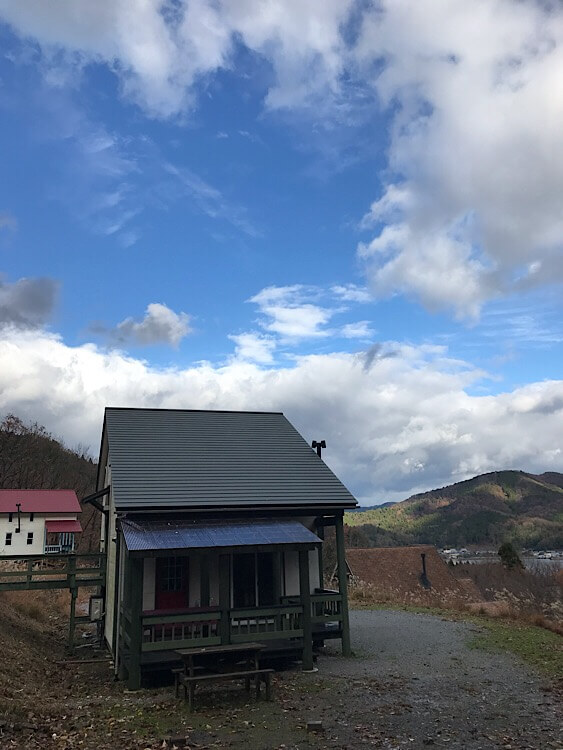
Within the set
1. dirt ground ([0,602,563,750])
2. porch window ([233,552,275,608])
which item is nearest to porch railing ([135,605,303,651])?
dirt ground ([0,602,563,750])

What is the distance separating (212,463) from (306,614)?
16.4ft

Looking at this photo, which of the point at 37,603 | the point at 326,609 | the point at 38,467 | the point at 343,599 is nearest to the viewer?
the point at 343,599

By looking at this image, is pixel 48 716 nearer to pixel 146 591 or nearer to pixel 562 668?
pixel 146 591

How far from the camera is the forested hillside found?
46812 millimetres

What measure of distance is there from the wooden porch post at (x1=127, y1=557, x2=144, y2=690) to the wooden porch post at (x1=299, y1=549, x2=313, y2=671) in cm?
375

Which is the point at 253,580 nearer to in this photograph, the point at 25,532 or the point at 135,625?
the point at 135,625

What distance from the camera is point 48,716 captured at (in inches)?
386

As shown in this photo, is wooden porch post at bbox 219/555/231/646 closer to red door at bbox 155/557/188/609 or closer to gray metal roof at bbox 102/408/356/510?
gray metal roof at bbox 102/408/356/510

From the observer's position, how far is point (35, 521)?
96.0 ft

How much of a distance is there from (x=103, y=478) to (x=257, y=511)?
324 inches

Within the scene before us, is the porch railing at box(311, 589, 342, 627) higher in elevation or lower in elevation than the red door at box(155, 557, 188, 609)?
lower

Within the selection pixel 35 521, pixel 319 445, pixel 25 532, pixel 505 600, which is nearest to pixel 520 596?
pixel 505 600

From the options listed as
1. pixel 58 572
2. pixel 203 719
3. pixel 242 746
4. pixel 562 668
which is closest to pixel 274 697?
pixel 203 719

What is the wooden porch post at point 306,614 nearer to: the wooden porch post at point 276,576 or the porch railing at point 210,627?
the porch railing at point 210,627
